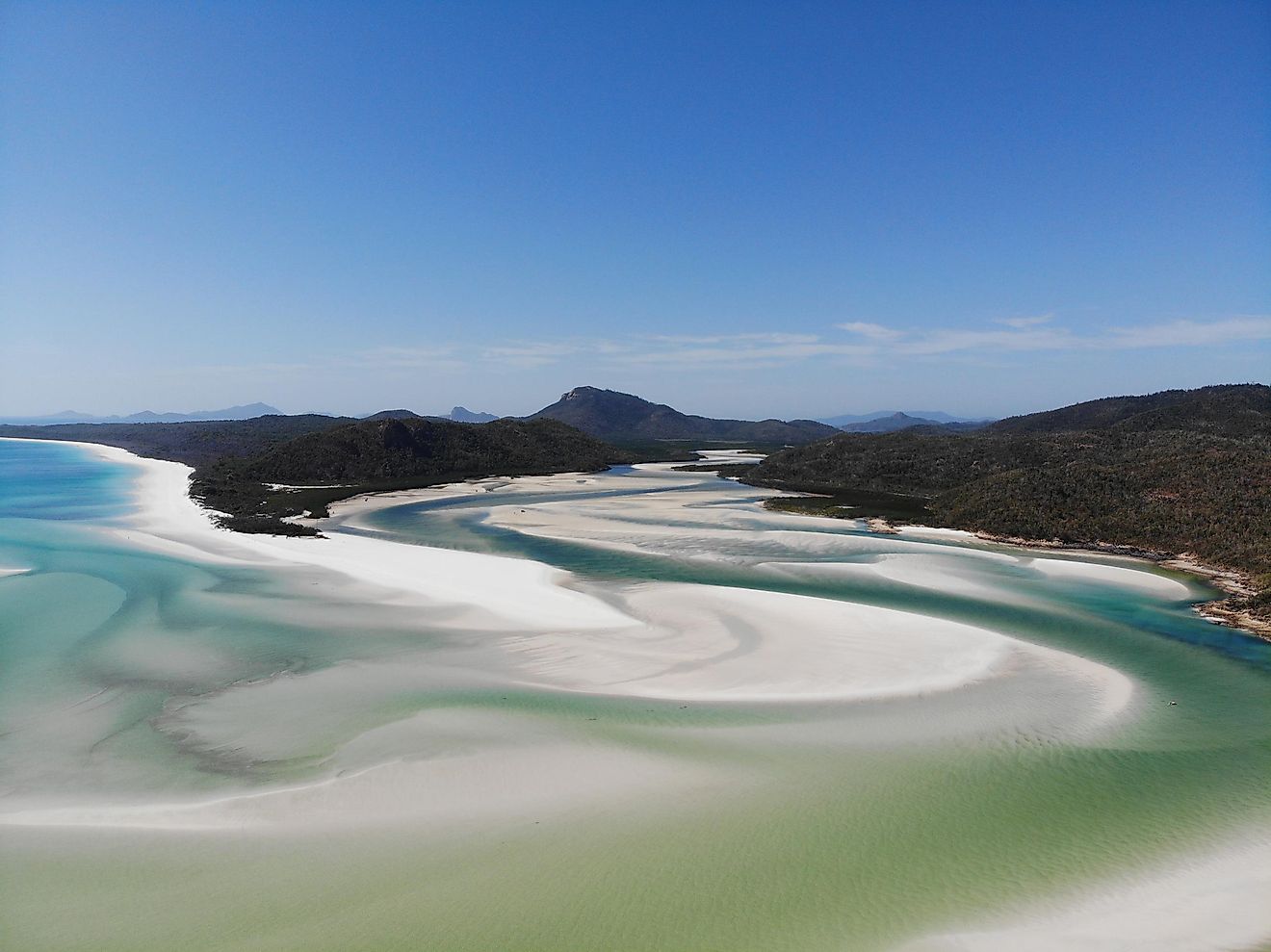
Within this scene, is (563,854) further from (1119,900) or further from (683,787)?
(1119,900)

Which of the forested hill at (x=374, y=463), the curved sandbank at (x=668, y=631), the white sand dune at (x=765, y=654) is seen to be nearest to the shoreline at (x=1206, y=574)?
the curved sandbank at (x=668, y=631)

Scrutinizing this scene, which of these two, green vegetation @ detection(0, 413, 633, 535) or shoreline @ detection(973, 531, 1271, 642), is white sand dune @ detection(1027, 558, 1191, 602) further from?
green vegetation @ detection(0, 413, 633, 535)

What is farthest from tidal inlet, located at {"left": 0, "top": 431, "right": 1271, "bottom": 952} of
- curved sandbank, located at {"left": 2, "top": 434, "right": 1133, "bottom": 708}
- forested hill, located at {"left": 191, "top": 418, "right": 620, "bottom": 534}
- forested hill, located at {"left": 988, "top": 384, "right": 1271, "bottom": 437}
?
forested hill, located at {"left": 988, "top": 384, "right": 1271, "bottom": 437}

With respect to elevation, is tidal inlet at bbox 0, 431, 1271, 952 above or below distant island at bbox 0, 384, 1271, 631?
below

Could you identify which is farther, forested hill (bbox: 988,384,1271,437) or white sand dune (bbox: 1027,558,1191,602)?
forested hill (bbox: 988,384,1271,437)

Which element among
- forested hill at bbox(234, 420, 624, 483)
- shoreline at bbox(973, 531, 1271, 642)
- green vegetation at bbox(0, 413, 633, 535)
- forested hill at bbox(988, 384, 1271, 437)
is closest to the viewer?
shoreline at bbox(973, 531, 1271, 642)
